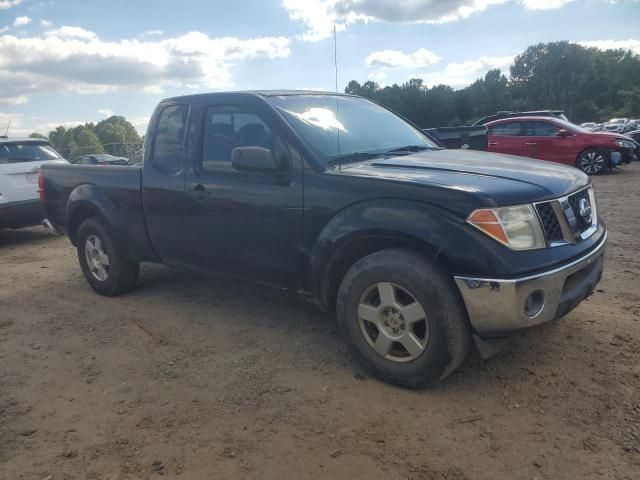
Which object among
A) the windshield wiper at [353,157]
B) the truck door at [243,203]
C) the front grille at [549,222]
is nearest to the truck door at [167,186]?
the truck door at [243,203]

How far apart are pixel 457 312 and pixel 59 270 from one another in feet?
17.7

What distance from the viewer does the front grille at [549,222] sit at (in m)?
2.94

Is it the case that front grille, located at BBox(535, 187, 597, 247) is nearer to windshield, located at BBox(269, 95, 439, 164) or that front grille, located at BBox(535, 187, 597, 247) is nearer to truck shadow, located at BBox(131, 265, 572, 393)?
truck shadow, located at BBox(131, 265, 572, 393)

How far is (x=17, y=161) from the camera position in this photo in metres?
Answer: 8.46

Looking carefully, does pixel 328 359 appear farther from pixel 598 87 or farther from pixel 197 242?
pixel 598 87

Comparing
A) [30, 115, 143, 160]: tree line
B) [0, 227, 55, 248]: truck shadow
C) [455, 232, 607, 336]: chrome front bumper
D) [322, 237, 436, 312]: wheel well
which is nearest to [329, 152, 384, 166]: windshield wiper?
[322, 237, 436, 312]: wheel well

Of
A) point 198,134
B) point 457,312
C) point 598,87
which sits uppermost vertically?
point 598,87

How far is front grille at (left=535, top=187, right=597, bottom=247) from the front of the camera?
116 inches

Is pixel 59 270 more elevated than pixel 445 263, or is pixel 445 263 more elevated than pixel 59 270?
pixel 445 263

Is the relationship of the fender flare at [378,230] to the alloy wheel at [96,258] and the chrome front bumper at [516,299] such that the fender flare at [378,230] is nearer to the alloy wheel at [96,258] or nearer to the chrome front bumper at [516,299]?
the chrome front bumper at [516,299]

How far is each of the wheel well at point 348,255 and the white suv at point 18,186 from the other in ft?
21.7


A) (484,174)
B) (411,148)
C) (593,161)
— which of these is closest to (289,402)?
(484,174)

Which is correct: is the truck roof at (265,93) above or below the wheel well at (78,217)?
above

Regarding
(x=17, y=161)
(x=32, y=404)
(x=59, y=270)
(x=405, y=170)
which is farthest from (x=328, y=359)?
(x=17, y=161)
